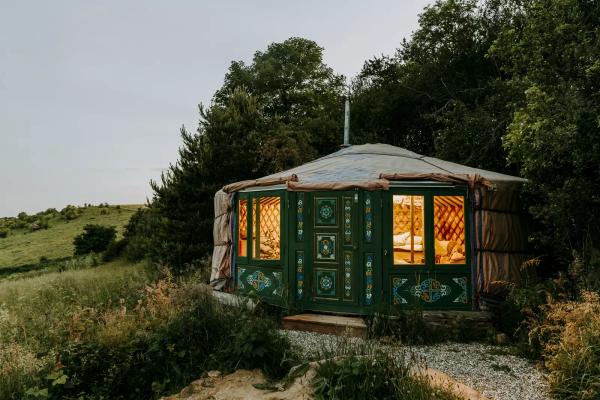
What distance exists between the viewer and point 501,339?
479 cm

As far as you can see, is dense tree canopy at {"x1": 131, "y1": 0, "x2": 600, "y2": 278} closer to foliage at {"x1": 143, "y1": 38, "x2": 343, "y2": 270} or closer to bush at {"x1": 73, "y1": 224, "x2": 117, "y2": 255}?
foliage at {"x1": 143, "y1": 38, "x2": 343, "y2": 270}

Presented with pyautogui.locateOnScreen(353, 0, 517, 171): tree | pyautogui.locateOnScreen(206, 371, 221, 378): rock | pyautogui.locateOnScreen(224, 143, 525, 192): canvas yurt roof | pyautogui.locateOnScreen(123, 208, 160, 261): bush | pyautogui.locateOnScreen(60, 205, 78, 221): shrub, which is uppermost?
pyautogui.locateOnScreen(353, 0, 517, 171): tree

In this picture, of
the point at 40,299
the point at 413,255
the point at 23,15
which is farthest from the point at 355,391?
the point at 23,15

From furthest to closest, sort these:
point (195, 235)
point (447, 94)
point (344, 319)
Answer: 1. point (447, 94)
2. point (195, 235)
3. point (344, 319)

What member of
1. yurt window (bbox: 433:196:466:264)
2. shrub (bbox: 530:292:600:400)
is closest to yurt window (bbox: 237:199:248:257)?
Answer: yurt window (bbox: 433:196:466:264)

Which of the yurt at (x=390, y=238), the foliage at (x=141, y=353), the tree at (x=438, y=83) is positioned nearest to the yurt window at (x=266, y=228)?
the yurt at (x=390, y=238)

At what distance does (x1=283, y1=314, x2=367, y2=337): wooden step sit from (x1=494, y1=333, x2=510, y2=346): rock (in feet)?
4.29

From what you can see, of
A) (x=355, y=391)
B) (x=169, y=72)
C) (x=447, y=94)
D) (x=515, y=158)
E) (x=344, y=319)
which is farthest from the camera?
(x=447, y=94)

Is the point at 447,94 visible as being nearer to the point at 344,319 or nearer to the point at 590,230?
the point at 590,230

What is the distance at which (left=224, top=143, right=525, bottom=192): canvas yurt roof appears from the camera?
545cm

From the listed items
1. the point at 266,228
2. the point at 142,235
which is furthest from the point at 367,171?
the point at 142,235

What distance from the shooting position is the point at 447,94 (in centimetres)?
1145

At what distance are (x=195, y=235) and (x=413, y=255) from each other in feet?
20.6

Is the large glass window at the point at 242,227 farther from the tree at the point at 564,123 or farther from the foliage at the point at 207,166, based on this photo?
the foliage at the point at 207,166
